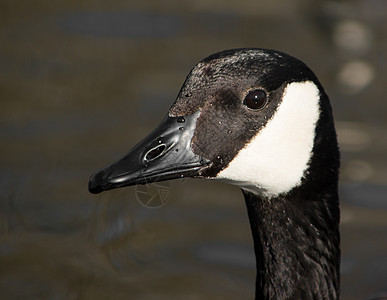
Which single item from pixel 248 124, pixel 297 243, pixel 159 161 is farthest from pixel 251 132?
pixel 297 243

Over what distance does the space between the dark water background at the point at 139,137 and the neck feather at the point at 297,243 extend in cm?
170

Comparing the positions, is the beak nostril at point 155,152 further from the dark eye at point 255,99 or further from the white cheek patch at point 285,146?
the dark eye at point 255,99

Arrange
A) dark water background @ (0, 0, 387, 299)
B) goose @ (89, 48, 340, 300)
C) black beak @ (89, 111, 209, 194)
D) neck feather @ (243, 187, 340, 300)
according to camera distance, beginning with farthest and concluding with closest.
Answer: dark water background @ (0, 0, 387, 299), neck feather @ (243, 187, 340, 300), goose @ (89, 48, 340, 300), black beak @ (89, 111, 209, 194)

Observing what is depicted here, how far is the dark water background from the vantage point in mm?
6258

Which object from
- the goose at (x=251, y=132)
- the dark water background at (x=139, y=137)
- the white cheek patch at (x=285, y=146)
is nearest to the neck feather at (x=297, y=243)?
the goose at (x=251, y=132)

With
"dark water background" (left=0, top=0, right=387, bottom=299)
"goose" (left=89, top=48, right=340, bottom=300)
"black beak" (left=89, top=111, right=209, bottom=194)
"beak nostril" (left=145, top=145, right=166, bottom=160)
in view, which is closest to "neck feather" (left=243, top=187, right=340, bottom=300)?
"goose" (left=89, top=48, right=340, bottom=300)

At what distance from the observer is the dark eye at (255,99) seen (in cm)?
402

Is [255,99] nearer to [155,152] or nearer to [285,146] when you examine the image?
Answer: [285,146]

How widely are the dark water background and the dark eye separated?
2.22 meters

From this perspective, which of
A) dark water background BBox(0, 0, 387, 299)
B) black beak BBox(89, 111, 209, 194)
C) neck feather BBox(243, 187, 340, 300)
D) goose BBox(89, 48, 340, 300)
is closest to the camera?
black beak BBox(89, 111, 209, 194)

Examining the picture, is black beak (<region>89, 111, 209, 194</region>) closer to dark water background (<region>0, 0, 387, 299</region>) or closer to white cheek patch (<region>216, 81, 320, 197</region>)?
white cheek patch (<region>216, 81, 320, 197</region>)

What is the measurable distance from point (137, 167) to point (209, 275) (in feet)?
8.47

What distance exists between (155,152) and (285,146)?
68 cm

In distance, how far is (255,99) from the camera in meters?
4.03
